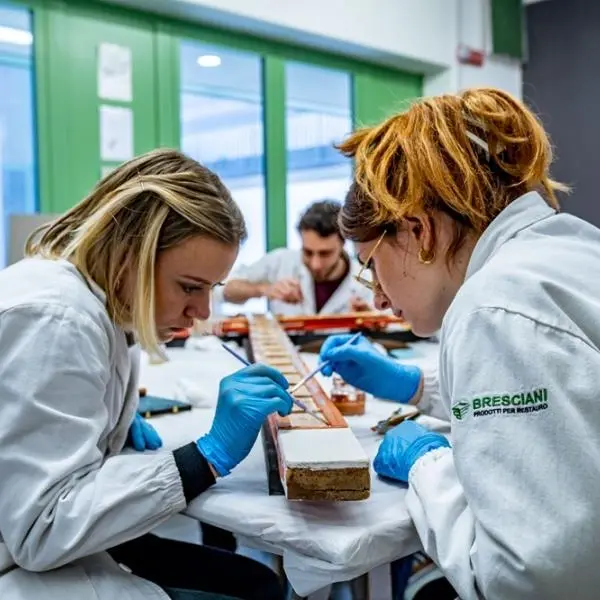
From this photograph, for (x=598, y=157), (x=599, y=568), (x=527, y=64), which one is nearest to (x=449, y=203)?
(x=599, y=568)

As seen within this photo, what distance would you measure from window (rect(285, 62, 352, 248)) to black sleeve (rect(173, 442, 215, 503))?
310 centimetres

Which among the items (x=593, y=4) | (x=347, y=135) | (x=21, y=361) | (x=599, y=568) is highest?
(x=593, y=4)

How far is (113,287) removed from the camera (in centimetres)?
119

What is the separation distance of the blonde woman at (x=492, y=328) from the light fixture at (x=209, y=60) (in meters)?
2.81

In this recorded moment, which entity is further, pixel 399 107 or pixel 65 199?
pixel 65 199

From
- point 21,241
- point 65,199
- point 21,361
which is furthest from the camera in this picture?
point 65,199

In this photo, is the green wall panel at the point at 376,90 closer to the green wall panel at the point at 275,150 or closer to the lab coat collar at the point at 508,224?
the green wall panel at the point at 275,150

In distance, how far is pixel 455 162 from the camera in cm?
100

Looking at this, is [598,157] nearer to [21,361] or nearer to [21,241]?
[21,241]

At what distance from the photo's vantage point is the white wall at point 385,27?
3525mm

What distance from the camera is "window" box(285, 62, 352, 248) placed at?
4.19 m

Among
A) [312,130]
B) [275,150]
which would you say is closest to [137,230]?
[275,150]

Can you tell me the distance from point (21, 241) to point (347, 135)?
1747mm

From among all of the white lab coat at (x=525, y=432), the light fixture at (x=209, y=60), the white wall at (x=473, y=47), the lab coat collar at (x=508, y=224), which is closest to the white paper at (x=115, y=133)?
the light fixture at (x=209, y=60)
